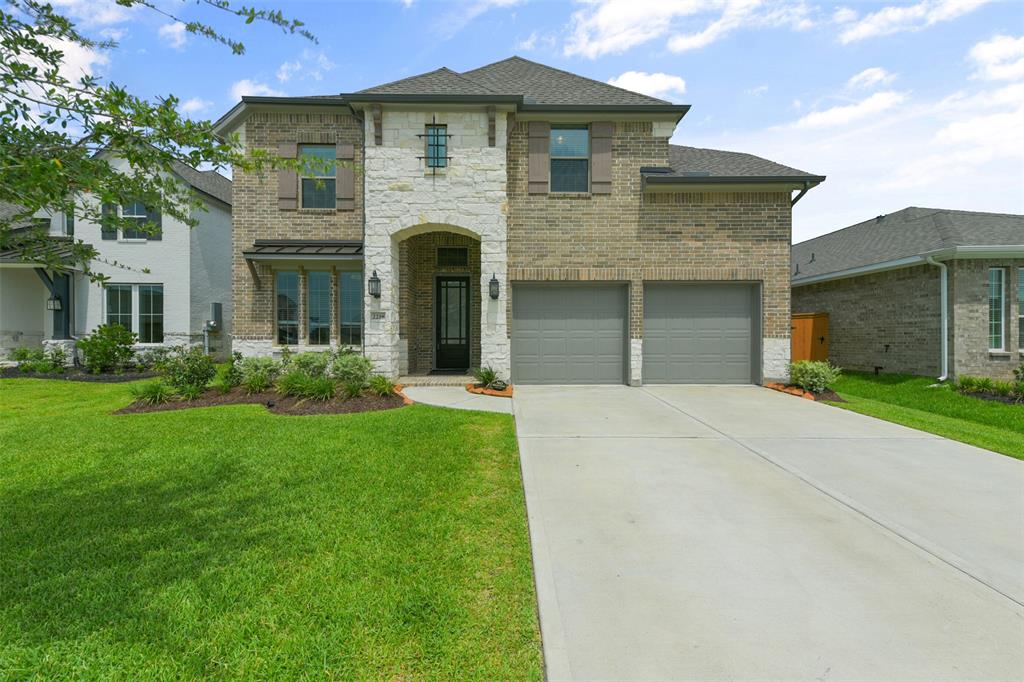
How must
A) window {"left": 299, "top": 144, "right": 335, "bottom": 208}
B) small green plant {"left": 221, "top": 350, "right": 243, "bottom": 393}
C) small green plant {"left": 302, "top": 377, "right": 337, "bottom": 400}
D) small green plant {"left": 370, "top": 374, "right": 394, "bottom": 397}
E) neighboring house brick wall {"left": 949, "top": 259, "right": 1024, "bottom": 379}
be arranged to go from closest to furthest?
small green plant {"left": 302, "top": 377, "right": 337, "bottom": 400} < small green plant {"left": 370, "top": 374, "right": 394, "bottom": 397} < small green plant {"left": 221, "top": 350, "right": 243, "bottom": 393} < neighboring house brick wall {"left": 949, "top": 259, "right": 1024, "bottom": 379} < window {"left": 299, "top": 144, "right": 335, "bottom": 208}

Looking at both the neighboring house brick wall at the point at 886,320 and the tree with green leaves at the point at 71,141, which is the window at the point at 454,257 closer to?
the tree with green leaves at the point at 71,141

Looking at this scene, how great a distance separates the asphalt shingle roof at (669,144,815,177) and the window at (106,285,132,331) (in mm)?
16260

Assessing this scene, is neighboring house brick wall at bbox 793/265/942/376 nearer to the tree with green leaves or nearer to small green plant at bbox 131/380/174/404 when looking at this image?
the tree with green leaves

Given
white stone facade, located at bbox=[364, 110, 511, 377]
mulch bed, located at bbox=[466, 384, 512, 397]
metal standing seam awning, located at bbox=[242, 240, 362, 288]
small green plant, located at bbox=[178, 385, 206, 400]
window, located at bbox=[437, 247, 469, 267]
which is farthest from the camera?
window, located at bbox=[437, 247, 469, 267]

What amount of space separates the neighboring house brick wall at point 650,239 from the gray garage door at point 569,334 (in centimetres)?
35

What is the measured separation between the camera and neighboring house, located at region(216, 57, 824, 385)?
400 inches

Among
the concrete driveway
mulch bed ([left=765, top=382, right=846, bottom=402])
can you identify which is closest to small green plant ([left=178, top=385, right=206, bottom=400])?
the concrete driveway

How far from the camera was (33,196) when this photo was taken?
6.93 ft

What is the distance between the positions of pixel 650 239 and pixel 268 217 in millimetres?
9097

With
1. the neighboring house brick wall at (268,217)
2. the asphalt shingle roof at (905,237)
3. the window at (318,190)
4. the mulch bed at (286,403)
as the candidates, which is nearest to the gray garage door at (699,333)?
A: the asphalt shingle roof at (905,237)

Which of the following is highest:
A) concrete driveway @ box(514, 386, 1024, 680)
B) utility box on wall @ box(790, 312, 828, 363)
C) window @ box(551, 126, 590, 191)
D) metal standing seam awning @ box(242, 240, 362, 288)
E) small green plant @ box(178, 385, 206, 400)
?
window @ box(551, 126, 590, 191)

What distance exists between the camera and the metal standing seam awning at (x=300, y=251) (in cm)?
1054

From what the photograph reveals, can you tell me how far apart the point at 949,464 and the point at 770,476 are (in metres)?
2.30

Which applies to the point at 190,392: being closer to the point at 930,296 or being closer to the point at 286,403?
the point at 286,403
